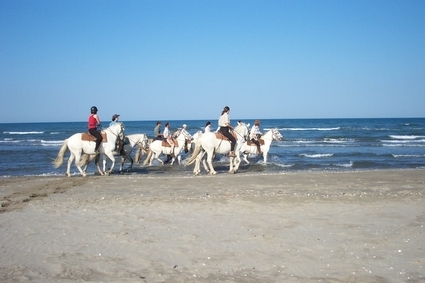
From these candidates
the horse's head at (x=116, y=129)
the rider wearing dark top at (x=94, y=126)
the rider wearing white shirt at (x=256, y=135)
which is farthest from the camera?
the rider wearing white shirt at (x=256, y=135)

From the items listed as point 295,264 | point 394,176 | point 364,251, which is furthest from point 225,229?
point 394,176

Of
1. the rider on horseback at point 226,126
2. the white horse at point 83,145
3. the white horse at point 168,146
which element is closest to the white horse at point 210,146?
the rider on horseback at point 226,126

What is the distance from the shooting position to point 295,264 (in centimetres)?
578

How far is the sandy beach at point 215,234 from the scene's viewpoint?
5578mm

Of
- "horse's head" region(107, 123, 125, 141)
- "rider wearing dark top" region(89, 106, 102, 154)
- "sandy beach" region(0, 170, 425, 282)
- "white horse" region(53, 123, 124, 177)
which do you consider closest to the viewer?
"sandy beach" region(0, 170, 425, 282)

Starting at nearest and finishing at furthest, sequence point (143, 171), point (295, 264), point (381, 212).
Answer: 1. point (295, 264)
2. point (381, 212)
3. point (143, 171)

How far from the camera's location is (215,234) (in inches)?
284

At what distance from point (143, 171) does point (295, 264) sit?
13.5m

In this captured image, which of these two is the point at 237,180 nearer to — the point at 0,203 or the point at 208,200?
the point at 208,200

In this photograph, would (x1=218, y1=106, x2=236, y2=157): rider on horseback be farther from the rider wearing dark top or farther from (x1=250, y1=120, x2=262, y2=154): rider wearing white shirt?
the rider wearing dark top

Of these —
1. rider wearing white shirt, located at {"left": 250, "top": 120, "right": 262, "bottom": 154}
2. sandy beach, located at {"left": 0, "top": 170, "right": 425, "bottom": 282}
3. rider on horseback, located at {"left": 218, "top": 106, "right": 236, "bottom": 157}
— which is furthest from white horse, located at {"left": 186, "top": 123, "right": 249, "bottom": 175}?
sandy beach, located at {"left": 0, "top": 170, "right": 425, "bottom": 282}

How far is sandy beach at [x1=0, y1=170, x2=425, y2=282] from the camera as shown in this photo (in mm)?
5578

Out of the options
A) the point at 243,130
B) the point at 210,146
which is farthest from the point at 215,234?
the point at 243,130

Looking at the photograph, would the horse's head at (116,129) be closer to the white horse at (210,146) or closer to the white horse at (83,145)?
the white horse at (83,145)
